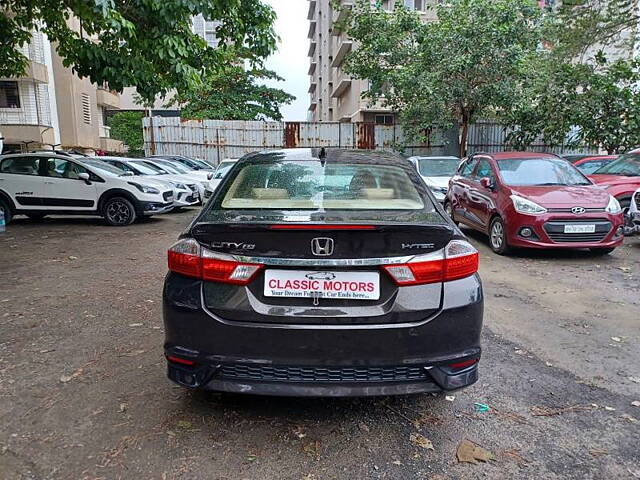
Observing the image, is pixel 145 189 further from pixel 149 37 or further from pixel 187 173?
pixel 187 173

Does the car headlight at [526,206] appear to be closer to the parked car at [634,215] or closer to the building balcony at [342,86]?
the parked car at [634,215]

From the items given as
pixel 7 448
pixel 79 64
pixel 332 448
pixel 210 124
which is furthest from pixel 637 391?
pixel 210 124

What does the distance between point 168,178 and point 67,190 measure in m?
2.96

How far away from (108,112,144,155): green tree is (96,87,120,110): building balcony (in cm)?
479

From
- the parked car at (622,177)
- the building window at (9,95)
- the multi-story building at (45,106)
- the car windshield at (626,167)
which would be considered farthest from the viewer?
the building window at (9,95)

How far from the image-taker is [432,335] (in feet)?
7.67

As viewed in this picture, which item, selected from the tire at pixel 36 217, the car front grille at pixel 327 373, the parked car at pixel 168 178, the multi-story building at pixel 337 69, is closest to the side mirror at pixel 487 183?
the car front grille at pixel 327 373

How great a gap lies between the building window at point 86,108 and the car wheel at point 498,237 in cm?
2755

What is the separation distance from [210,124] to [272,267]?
18525 millimetres

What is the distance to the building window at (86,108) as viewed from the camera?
28.3 meters

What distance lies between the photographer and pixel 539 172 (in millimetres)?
7512

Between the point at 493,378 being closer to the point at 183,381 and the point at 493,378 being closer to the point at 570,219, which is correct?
the point at 183,381

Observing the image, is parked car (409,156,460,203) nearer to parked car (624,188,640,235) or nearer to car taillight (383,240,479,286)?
parked car (624,188,640,235)

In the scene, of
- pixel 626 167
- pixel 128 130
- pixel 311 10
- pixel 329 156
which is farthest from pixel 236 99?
pixel 311 10
